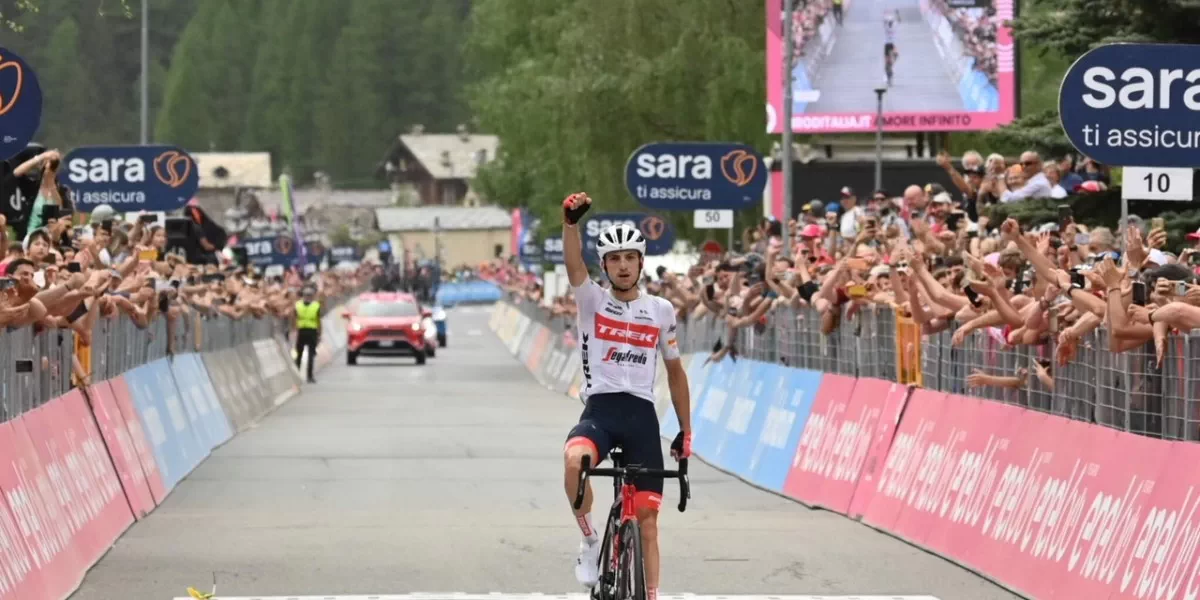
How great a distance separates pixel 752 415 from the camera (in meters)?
22.3

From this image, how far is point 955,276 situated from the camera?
58.1ft

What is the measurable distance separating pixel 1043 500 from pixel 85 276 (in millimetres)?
6831

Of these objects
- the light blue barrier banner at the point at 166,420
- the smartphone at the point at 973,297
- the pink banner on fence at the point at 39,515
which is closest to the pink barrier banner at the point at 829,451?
the smartphone at the point at 973,297

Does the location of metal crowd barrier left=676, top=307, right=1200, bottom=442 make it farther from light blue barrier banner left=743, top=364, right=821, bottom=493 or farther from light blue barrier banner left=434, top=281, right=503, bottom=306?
light blue barrier banner left=434, top=281, right=503, bottom=306

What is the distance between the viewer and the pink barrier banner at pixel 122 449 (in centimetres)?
1686

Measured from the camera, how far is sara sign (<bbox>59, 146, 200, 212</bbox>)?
27.5 m

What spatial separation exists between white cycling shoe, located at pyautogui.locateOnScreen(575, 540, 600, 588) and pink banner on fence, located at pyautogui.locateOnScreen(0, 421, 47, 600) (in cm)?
258

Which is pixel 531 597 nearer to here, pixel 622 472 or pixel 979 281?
pixel 622 472

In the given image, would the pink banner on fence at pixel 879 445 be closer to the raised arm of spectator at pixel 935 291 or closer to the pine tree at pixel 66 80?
the raised arm of spectator at pixel 935 291

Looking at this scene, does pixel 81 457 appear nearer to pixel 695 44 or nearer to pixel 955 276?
pixel 955 276

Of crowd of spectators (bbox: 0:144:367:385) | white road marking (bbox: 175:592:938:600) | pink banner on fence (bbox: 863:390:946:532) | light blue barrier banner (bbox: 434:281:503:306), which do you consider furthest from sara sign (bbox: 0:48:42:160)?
light blue barrier banner (bbox: 434:281:503:306)

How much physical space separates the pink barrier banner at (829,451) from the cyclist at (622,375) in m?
6.55

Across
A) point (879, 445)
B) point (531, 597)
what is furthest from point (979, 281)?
point (531, 597)

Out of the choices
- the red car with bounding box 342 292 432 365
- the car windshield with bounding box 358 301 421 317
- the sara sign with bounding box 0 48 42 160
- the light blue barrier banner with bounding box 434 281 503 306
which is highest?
the sara sign with bounding box 0 48 42 160
